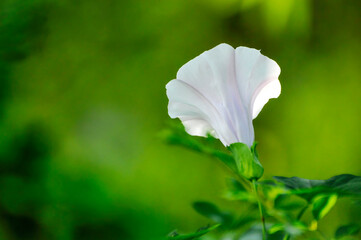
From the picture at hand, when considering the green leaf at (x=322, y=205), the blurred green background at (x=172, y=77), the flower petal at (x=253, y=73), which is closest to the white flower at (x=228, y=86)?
the flower petal at (x=253, y=73)

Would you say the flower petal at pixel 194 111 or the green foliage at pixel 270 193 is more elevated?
the flower petal at pixel 194 111

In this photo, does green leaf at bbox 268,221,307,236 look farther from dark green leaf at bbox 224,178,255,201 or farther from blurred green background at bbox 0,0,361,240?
blurred green background at bbox 0,0,361,240

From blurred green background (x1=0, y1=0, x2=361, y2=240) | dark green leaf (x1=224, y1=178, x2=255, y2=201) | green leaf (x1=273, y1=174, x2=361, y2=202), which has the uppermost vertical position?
blurred green background (x1=0, y1=0, x2=361, y2=240)

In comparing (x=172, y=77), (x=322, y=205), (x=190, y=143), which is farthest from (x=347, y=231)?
(x=172, y=77)

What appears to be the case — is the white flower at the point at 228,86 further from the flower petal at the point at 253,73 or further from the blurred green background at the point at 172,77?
the blurred green background at the point at 172,77

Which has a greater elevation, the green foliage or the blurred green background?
the blurred green background

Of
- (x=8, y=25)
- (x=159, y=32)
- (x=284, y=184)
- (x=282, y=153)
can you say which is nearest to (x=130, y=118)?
(x=159, y=32)

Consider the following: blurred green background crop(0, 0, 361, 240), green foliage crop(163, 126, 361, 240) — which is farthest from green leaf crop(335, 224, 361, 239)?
blurred green background crop(0, 0, 361, 240)
